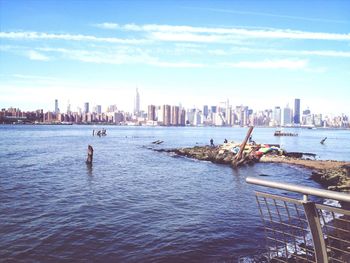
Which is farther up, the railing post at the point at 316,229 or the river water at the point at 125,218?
the railing post at the point at 316,229

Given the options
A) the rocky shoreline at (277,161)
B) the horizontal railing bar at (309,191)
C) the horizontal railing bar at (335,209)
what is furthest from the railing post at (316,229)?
the rocky shoreline at (277,161)

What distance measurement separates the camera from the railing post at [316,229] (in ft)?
13.1

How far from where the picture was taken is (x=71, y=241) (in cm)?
1402

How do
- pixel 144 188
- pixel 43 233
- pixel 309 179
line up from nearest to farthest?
1. pixel 43 233
2. pixel 144 188
3. pixel 309 179

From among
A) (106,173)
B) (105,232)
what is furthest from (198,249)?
(106,173)

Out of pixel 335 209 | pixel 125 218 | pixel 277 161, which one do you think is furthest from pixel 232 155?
pixel 335 209

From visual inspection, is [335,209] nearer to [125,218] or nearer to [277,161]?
[125,218]

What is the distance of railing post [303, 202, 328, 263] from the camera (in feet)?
13.1

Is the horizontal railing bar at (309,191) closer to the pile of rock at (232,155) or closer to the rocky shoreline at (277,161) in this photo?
the rocky shoreline at (277,161)

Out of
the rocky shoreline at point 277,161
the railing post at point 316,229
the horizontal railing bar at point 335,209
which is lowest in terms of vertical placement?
the rocky shoreline at point 277,161

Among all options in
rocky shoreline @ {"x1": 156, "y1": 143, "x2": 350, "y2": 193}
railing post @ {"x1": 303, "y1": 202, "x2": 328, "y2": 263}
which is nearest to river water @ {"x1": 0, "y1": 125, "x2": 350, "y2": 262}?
rocky shoreline @ {"x1": 156, "y1": 143, "x2": 350, "y2": 193}

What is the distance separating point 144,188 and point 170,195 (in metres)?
3.23

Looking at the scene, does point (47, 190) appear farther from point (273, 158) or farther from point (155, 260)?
point (273, 158)

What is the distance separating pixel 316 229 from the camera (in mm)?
4051
